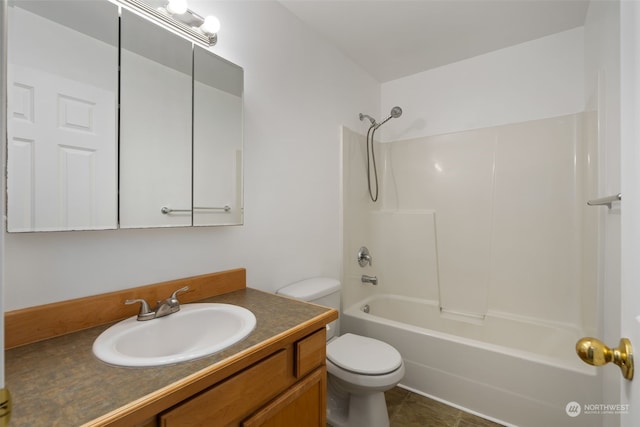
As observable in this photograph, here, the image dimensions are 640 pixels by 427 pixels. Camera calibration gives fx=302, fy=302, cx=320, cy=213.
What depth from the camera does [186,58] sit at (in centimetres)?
130

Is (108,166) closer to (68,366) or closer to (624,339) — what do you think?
(68,366)

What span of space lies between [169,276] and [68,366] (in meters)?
0.50

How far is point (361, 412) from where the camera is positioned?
1.57 metres

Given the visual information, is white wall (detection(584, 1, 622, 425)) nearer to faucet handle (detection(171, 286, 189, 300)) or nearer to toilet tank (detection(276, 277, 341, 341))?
toilet tank (detection(276, 277, 341, 341))

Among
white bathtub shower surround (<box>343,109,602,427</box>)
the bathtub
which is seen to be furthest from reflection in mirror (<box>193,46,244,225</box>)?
the bathtub

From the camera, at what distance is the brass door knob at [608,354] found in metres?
0.54

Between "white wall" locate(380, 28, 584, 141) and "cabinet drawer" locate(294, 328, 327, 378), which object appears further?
"white wall" locate(380, 28, 584, 141)

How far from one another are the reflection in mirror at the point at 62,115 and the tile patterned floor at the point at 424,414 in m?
1.83

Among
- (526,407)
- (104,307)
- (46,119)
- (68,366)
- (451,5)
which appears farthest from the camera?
(451,5)

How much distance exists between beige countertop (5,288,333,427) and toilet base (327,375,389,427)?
863 mm

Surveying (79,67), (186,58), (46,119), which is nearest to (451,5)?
(186,58)

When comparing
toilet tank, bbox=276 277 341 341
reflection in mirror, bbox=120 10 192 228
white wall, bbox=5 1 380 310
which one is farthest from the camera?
toilet tank, bbox=276 277 341 341

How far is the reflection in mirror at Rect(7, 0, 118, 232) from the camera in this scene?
891mm

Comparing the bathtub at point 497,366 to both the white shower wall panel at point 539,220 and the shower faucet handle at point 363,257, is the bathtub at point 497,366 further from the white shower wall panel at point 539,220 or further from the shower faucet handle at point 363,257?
the shower faucet handle at point 363,257
